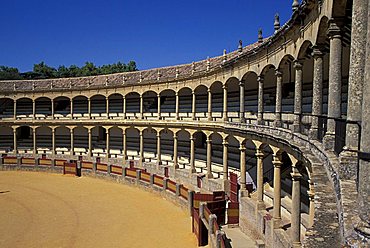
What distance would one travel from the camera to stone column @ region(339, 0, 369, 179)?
516 centimetres

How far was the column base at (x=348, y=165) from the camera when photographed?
5086mm

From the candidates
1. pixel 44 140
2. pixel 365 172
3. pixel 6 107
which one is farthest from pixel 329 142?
pixel 6 107

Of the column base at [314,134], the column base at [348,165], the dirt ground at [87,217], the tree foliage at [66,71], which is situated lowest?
the dirt ground at [87,217]

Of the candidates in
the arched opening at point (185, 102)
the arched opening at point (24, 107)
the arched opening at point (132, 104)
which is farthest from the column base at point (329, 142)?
the arched opening at point (24, 107)

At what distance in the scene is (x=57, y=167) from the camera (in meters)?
28.6

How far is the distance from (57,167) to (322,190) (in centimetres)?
2657

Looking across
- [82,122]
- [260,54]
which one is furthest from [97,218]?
[82,122]

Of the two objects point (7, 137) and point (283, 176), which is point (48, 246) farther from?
point (7, 137)

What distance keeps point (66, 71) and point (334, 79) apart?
59.5 m

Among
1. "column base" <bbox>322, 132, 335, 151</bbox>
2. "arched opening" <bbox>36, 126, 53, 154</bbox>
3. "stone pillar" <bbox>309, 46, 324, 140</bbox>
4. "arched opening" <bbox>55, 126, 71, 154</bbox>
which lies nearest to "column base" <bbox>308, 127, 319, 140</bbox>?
"stone pillar" <bbox>309, 46, 324, 140</bbox>

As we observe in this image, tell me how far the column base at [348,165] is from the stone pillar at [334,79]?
5.51 ft

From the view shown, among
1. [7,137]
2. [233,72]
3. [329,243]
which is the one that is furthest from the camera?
[7,137]

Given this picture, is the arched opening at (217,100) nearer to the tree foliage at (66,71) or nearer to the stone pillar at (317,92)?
the stone pillar at (317,92)

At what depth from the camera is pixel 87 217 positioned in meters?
17.2
